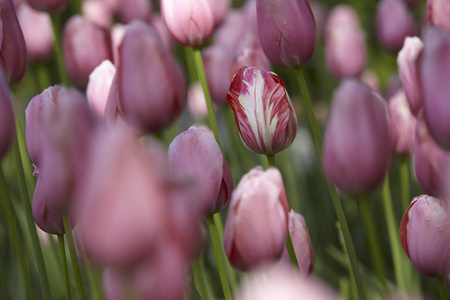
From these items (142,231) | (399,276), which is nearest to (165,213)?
(142,231)

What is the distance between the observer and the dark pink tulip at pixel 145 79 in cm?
49

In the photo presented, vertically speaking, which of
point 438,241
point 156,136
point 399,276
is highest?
point 156,136

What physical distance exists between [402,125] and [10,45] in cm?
48

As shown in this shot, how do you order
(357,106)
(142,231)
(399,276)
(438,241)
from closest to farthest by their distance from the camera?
1. (142,231)
2. (357,106)
3. (438,241)
4. (399,276)

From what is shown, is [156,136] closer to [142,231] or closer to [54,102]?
[54,102]

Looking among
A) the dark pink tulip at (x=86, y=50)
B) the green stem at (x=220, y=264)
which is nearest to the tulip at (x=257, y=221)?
the green stem at (x=220, y=264)

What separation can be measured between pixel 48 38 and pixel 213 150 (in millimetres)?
723

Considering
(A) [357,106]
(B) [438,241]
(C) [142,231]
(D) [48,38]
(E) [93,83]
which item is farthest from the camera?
(D) [48,38]

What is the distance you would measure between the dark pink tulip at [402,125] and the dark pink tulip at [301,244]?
0.28 meters

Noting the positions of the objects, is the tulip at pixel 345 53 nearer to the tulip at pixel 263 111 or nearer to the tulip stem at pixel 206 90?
the tulip stem at pixel 206 90

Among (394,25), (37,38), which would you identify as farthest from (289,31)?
(37,38)

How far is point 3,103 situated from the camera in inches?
16.9

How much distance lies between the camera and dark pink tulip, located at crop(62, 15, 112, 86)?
36.2 inches

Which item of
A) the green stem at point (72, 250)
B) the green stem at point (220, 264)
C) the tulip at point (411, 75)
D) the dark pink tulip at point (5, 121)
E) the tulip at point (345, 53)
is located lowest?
the tulip at point (345, 53)
